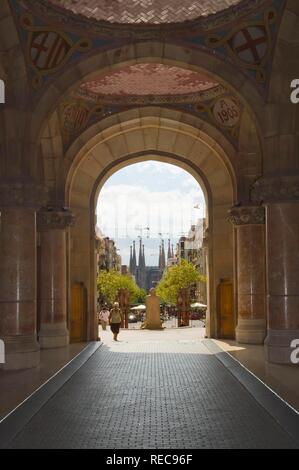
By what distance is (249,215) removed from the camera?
2120 centimetres

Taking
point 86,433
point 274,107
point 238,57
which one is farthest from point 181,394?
point 238,57

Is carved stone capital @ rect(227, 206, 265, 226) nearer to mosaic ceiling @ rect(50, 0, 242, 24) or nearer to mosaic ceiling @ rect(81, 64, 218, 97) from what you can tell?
mosaic ceiling @ rect(81, 64, 218, 97)

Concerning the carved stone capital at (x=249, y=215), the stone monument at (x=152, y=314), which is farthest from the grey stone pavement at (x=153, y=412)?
the stone monument at (x=152, y=314)

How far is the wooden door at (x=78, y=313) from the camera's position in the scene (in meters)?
22.8

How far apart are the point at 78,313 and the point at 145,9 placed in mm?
11147

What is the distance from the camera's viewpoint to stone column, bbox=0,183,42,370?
15.3 meters

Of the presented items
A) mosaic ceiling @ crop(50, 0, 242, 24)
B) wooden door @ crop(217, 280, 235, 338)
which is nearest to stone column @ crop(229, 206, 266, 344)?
wooden door @ crop(217, 280, 235, 338)

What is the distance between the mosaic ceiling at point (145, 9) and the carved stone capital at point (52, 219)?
6880 millimetres

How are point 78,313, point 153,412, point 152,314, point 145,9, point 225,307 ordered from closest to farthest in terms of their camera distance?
point 153,412 < point 145,9 < point 78,313 < point 225,307 < point 152,314

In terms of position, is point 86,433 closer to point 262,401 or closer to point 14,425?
point 14,425

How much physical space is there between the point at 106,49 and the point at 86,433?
35.6 feet

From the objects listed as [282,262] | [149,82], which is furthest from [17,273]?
[149,82]

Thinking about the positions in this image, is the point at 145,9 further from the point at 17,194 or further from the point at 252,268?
the point at 252,268

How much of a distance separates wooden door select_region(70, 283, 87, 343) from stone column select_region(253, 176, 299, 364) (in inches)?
356
